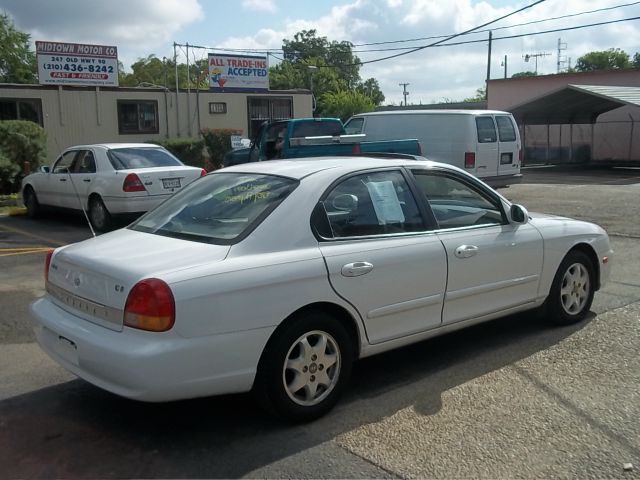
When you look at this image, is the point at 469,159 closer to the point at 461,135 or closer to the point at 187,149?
the point at 461,135

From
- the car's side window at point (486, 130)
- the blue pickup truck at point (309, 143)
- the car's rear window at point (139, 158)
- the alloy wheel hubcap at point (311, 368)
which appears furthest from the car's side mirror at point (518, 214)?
the car's side window at point (486, 130)

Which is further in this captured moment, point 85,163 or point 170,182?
point 85,163

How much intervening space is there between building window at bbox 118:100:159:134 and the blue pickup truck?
1118 cm

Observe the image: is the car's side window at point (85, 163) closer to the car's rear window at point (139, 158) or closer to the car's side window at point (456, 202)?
the car's rear window at point (139, 158)

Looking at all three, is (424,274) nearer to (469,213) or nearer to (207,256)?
(469,213)

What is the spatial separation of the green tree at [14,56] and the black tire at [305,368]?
1781 inches

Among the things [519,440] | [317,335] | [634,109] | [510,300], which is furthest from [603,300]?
[634,109]

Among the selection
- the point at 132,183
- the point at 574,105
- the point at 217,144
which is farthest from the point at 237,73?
the point at 132,183

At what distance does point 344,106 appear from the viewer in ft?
167

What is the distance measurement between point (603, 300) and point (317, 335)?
389cm

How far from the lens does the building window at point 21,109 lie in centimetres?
2308

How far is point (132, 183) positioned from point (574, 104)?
78.5ft

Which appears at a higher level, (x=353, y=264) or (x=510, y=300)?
(x=353, y=264)

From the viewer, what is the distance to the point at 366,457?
3.56 m
